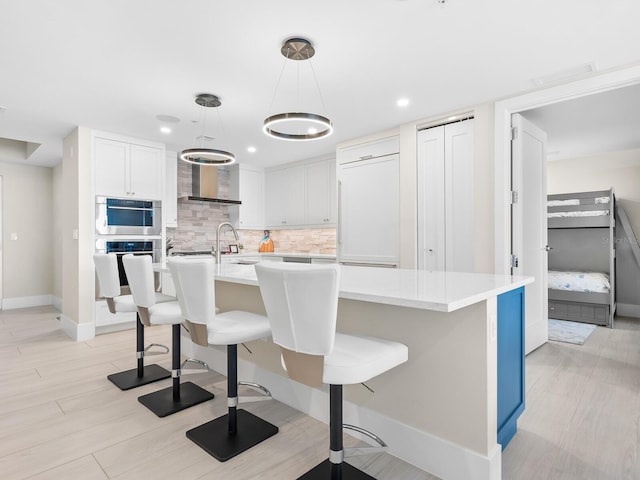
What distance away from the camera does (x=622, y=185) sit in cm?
540

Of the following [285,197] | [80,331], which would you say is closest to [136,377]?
[80,331]

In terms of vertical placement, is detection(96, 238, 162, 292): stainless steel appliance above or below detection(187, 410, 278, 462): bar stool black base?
above

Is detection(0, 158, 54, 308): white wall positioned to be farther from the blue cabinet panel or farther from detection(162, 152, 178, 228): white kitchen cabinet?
the blue cabinet panel

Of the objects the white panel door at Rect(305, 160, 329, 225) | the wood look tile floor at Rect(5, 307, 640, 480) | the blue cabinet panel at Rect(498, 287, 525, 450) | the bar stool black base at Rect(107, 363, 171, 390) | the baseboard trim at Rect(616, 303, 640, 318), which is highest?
the white panel door at Rect(305, 160, 329, 225)

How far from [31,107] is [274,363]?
3465 millimetres

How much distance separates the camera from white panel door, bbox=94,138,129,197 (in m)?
4.33

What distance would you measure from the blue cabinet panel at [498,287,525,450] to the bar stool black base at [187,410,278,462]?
1.23 meters

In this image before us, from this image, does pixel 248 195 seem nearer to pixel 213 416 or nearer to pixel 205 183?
pixel 205 183

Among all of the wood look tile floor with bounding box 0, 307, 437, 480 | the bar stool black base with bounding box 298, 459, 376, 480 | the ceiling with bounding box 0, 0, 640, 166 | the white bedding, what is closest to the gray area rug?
the white bedding

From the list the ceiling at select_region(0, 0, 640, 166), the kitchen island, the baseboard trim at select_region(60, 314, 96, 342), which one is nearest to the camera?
the kitchen island

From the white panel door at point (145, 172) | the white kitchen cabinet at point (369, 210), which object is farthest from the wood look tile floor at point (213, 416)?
the white panel door at point (145, 172)

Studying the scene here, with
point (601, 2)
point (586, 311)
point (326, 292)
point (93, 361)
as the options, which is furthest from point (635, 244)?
point (93, 361)

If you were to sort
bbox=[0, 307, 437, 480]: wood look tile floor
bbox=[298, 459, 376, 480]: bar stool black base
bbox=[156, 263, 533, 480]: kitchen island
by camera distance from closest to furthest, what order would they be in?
bbox=[156, 263, 533, 480]: kitchen island
bbox=[298, 459, 376, 480]: bar stool black base
bbox=[0, 307, 437, 480]: wood look tile floor

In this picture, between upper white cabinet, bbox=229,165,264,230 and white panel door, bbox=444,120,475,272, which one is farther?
upper white cabinet, bbox=229,165,264,230
